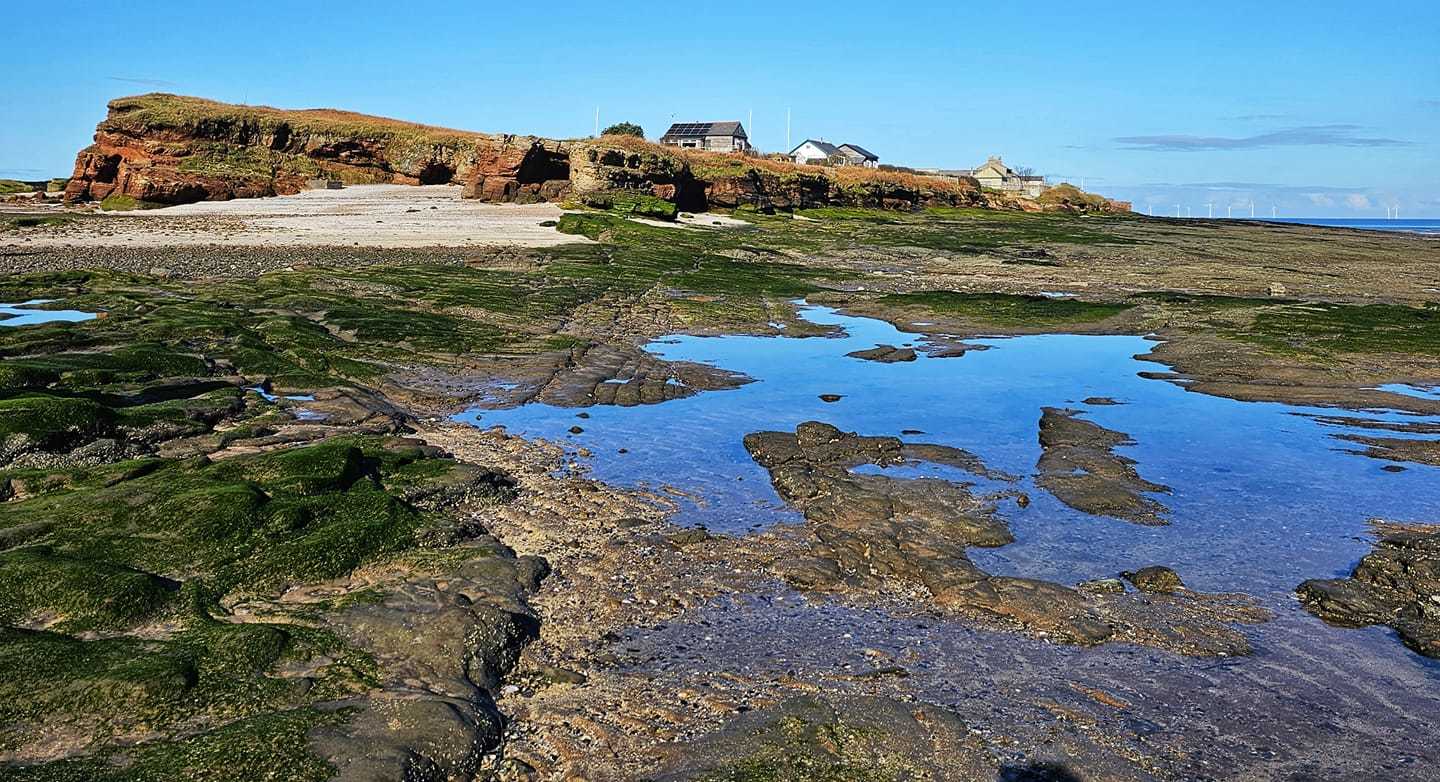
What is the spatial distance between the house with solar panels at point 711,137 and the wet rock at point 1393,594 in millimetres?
91947

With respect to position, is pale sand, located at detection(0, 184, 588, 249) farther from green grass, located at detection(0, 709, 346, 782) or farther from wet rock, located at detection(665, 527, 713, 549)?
green grass, located at detection(0, 709, 346, 782)

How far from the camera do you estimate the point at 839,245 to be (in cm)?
4453

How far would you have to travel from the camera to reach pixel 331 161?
168ft

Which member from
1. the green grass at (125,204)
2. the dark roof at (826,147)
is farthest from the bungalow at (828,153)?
the green grass at (125,204)

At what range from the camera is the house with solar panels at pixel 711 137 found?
98812mm

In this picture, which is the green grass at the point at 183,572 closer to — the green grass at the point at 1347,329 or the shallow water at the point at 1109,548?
the shallow water at the point at 1109,548

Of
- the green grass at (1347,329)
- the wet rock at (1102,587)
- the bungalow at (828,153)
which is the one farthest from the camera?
the bungalow at (828,153)

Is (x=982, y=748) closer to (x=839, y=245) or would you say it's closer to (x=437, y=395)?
(x=437, y=395)

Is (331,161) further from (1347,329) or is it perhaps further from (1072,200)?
(1072,200)

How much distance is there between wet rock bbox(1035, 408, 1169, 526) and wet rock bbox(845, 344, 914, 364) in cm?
510

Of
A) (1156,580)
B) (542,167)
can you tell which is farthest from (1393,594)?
(542,167)

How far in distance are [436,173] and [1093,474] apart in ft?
156

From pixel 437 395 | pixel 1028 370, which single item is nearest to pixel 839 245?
pixel 1028 370

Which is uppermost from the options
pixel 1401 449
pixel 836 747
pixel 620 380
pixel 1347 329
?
pixel 1347 329
